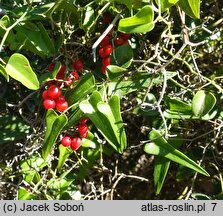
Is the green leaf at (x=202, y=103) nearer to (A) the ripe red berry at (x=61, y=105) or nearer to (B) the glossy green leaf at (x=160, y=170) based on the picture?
(B) the glossy green leaf at (x=160, y=170)

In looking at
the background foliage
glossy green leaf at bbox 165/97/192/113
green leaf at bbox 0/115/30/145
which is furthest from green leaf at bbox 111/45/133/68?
green leaf at bbox 0/115/30/145

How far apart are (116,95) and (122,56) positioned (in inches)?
4.3

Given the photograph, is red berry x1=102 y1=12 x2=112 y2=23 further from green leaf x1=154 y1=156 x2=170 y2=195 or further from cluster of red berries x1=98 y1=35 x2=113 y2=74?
green leaf x1=154 y1=156 x2=170 y2=195

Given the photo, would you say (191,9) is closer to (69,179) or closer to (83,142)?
(83,142)

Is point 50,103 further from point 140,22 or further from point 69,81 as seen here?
point 140,22

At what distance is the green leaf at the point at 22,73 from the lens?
755mm

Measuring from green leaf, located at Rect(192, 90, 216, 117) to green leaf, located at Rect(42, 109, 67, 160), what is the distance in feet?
0.72

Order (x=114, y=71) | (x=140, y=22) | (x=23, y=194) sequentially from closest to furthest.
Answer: (x=140, y=22) → (x=114, y=71) → (x=23, y=194)

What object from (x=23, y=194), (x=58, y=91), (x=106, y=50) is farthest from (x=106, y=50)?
(x=23, y=194)

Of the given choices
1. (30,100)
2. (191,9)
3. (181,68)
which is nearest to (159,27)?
(181,68)

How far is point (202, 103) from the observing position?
0.81m

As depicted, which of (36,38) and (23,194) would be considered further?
(23,194)

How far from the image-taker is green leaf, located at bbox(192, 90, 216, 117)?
2.63ft

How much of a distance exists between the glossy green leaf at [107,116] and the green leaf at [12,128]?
33 cm
